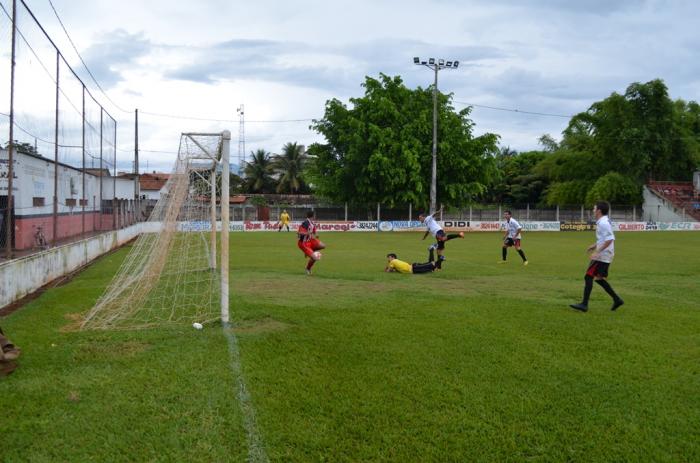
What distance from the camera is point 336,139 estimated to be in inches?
1823

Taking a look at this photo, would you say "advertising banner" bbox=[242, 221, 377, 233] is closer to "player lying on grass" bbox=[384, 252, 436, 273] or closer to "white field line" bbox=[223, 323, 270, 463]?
"player lying on grass" bbox=[384, 252, 436, 273]

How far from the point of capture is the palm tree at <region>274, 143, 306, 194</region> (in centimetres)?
7175

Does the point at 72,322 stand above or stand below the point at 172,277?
below

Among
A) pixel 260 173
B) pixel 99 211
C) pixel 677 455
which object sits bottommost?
pixel 677 455

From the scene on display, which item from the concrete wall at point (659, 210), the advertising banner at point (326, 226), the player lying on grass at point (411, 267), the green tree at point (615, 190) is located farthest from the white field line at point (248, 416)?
the concrete wall at point (659, 210)

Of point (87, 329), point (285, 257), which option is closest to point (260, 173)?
point (285, 257)

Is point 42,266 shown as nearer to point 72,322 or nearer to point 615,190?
point 72,322

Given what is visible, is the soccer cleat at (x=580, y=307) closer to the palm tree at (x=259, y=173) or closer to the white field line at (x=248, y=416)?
the white field line at (x=248, y=416)

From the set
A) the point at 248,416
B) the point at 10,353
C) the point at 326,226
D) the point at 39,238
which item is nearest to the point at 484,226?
the point at 326,226

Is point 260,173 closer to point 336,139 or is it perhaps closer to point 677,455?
point 336,139

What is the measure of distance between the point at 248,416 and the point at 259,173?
68.6 metres

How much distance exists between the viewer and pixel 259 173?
72.1 metres

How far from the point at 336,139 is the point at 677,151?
34.6 m

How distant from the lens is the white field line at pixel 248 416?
4.20 metres
